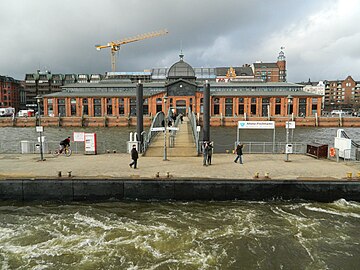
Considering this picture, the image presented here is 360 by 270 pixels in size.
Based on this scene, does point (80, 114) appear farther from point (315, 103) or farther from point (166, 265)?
point (166, 265)

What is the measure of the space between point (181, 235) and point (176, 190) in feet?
13.7

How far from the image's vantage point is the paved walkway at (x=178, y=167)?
1755 cm

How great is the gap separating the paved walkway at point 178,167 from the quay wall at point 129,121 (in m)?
55.8

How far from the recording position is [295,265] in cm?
1035

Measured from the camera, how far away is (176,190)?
16.4 meters

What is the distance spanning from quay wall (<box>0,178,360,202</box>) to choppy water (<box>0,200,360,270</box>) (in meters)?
0.47

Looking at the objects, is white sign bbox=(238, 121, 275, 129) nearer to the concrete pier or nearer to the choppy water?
the concrete pier

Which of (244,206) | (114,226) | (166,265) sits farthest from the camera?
(244,206)

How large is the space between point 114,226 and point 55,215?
139 inches

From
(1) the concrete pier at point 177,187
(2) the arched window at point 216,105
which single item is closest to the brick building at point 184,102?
(2) the arched window at point 216,105

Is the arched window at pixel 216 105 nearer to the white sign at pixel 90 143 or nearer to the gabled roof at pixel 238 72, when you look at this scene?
the gabled roof at pixel 238 72

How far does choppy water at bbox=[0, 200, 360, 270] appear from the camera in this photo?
415 inches

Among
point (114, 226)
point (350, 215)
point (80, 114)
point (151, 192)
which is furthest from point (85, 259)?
point (80, 114)

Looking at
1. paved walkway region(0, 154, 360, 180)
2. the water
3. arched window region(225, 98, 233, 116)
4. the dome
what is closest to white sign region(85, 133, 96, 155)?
paved walkway region(0, 154, 360, 180)
